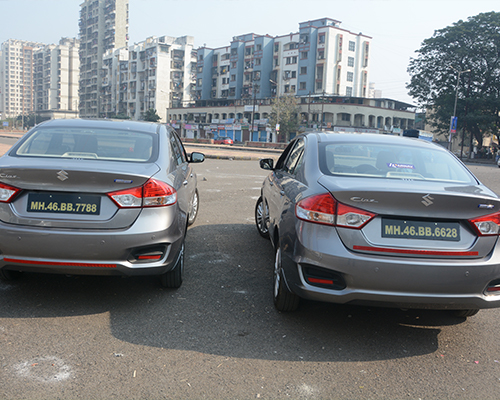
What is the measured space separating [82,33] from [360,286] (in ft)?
540

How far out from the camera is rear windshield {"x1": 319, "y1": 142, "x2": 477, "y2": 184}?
12.6 feet

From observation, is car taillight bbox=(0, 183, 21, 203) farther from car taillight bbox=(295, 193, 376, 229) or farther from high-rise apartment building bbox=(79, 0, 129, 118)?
high-rise apartment building bbox=(79, 0, 129, 118)

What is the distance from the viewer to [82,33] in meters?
150

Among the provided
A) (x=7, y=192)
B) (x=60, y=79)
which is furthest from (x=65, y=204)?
(x=60, y=79)

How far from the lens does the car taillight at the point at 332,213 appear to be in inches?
127

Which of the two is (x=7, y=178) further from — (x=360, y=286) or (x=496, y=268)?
(x=496, y=268)

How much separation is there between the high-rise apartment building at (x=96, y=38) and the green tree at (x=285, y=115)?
3268 inches

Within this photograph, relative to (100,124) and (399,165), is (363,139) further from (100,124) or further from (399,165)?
(100,124)

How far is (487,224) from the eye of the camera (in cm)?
327

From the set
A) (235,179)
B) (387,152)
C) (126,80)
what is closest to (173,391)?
(387,152)

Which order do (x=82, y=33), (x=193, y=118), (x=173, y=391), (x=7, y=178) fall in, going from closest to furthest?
(x=173, y=391), (x=7, y=178), (x=193, y=118), (x=82, y=33)

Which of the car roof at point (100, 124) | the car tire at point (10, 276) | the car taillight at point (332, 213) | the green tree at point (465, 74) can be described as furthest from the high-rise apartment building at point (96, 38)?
the car taillight at point (332, 213)

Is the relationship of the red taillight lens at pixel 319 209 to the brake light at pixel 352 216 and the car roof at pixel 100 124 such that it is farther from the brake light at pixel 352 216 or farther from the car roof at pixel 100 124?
the car roof at pixel 100 124

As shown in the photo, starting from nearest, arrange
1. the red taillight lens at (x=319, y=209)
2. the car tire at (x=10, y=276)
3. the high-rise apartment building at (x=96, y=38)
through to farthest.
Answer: the red taillight lens at (x=319, y=209) < the car tire at (x=10, y=276) < the high-rise apartment building at (x=96, y=38)
